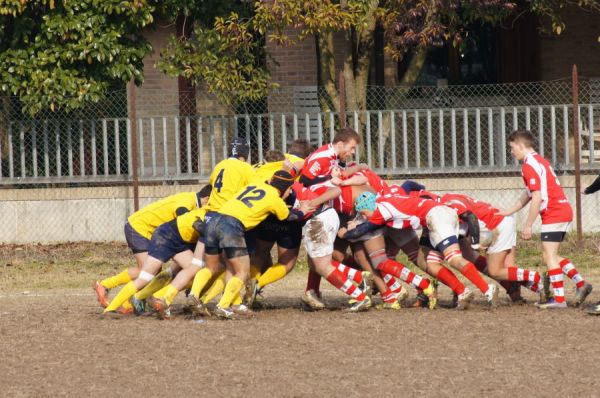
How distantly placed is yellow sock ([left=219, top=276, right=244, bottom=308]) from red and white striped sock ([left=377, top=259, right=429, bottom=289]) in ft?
5.05

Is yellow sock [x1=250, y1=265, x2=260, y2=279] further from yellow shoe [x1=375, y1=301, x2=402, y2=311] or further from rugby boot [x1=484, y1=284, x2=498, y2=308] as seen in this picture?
rugby boot [x1=484, y1=284, x2=498, y2=308]

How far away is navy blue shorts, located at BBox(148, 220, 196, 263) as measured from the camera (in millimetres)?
12539

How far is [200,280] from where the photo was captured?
12.3 metres

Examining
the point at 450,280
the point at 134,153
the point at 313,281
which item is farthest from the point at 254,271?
the point at 134,153

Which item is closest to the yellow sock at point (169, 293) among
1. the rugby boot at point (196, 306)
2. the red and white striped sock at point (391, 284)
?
the rugby boot at point (196, 306)

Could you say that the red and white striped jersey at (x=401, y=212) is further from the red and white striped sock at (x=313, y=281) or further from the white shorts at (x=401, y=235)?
the red and white striped sock at (x=313, y=281)

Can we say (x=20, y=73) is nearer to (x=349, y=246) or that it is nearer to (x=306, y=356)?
(x=349, y=246)

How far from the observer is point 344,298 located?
1445cm

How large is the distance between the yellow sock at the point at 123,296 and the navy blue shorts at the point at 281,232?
1.41 m

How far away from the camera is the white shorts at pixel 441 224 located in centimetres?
1243

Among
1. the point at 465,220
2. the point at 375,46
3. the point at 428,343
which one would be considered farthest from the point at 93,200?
the point at 428,343

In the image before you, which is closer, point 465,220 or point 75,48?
point 465,220

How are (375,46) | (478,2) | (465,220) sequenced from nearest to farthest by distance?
1. (465,220)
2. (478,2)
3. (375,46)

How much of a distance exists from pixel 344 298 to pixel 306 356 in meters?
4.19
